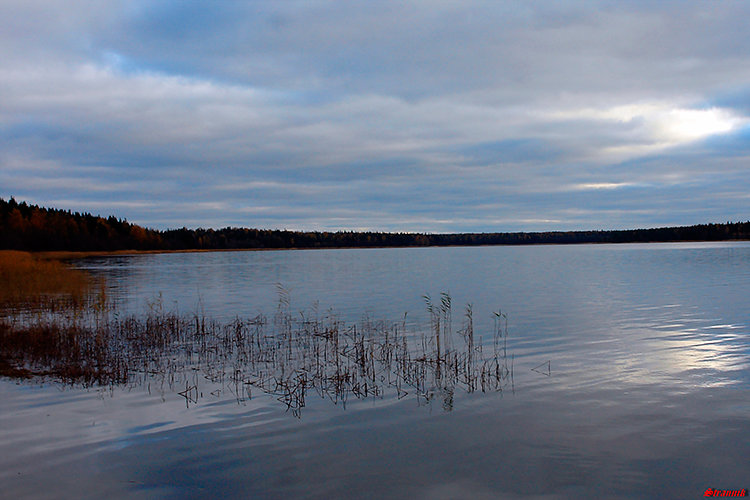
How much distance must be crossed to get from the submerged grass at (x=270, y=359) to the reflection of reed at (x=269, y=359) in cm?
3

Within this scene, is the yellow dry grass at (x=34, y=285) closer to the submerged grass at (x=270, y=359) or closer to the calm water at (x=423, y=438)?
the submerged grass at (x=270, y=359)

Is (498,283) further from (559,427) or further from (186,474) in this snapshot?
(186,474)

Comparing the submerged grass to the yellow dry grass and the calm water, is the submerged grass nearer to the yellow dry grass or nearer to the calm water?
the calm water

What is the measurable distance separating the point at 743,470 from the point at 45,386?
14.4 meters

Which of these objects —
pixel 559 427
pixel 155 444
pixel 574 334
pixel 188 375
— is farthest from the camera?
pixel 574 334

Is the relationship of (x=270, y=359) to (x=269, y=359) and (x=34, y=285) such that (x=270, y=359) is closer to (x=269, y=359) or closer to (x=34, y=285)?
(x=269, y=359)

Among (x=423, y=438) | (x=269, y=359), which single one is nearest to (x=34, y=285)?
(x=269, y=359)

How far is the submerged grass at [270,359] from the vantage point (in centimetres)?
1336

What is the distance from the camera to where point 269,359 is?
16578mm

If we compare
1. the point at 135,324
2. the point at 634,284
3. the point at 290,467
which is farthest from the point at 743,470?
the point at 634,284

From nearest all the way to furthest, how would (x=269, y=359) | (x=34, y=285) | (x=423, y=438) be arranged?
(x=423, y=438) → (x=269, y=359) → (x=34, y=285)

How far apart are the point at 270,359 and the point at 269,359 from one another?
3 centimetres

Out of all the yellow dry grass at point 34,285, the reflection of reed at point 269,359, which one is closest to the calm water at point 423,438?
the reflection of reed at point 269,359

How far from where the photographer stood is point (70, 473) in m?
8.38
